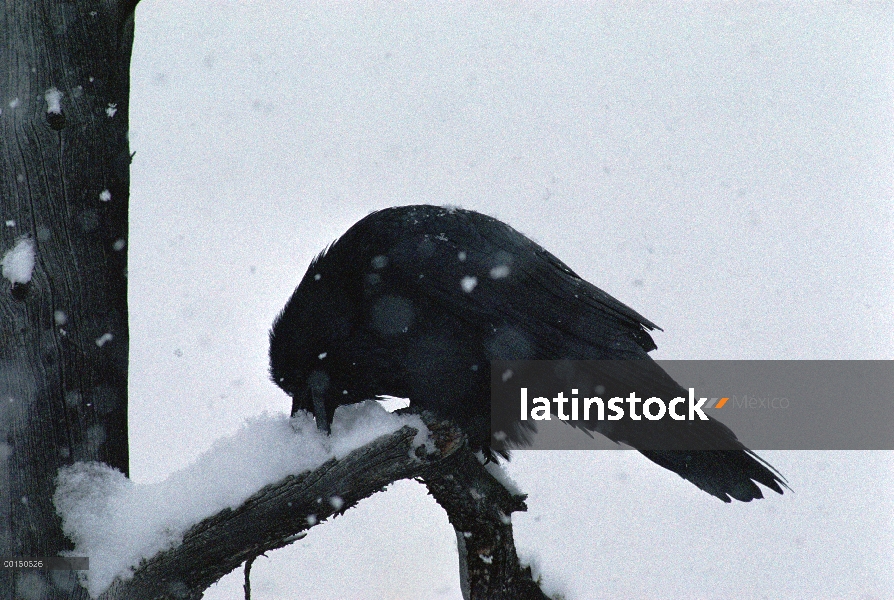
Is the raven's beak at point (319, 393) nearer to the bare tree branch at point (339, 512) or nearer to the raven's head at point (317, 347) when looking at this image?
the raven's head at point (317, 347)

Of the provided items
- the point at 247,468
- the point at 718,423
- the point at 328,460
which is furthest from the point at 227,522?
the point at 718,423

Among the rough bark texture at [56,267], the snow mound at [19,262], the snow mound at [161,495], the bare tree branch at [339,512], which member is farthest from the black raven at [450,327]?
the snow mound at [19,262]

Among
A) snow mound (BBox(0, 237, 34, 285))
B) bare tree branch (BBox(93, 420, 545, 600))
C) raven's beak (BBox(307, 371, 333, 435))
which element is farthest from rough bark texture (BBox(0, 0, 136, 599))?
raven's beak (BBox(307, 371, 333, 435))

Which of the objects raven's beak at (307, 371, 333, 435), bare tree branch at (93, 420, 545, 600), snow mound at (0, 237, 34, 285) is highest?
snow mound at (0, 237, 34, 285)

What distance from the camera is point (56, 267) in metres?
2.39

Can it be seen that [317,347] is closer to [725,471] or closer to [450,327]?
[450,327]

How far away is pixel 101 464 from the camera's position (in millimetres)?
2428

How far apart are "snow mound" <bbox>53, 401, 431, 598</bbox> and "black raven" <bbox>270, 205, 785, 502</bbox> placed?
1.39ft

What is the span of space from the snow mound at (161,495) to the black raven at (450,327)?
0.42 meters

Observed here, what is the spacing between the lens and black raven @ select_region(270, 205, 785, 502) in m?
2.84

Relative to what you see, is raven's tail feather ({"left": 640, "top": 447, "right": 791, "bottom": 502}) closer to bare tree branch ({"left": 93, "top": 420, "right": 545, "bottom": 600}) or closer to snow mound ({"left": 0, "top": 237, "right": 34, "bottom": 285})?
bare tree branch ({"left": 93, "top": 420, "right": 545, "bottom": 600})

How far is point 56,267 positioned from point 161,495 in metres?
0.79

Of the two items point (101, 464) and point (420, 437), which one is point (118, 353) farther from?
point (420, 437)

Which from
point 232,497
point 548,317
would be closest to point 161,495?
point 232,497
